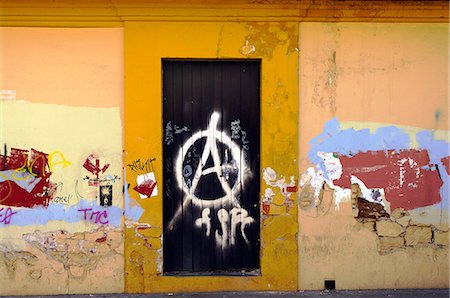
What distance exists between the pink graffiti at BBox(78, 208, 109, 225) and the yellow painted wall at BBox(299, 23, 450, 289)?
2.22 m

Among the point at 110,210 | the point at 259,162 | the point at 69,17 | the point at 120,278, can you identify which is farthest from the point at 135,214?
the point at 69,17

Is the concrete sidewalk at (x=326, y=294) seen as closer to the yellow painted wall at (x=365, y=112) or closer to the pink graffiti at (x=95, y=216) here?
the yellow painted wall at (x=365, y=112)

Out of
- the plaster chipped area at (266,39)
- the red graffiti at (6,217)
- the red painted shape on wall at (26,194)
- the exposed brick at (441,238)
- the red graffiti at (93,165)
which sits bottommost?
the exposed brick at (441,238)

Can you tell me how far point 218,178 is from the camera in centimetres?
688

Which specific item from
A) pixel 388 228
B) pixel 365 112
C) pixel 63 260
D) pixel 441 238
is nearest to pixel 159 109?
pixel 63 260

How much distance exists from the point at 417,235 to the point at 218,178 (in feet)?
7.84

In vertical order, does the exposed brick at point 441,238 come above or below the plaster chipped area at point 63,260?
above

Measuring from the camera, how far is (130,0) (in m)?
6.64

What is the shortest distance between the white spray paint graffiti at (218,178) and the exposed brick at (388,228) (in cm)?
149

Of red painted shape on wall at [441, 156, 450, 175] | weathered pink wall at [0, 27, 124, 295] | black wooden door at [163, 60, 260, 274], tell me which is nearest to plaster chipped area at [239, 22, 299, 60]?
black wooden door at [163, 60, 260, 274]

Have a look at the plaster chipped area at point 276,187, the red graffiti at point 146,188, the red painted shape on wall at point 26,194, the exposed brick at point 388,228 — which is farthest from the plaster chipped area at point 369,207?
the red painted shape on wall at point 26,194

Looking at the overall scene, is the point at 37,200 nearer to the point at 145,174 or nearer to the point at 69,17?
the point at 145,174

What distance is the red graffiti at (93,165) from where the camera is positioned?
265 inches

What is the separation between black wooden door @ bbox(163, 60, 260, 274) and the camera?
6.85 metres
